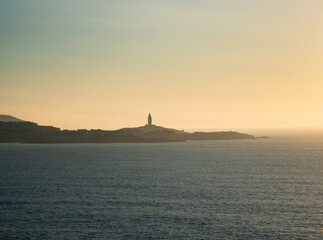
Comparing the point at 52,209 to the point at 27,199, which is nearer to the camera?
the point at 52,209

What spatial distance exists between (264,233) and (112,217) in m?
22.6

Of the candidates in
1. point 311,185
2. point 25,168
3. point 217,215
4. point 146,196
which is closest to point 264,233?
point 217,215

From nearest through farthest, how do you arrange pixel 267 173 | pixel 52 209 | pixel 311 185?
pixel 52 209 < pixel 311 185 < pixel 267 173

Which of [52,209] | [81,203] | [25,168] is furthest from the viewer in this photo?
[25,168]

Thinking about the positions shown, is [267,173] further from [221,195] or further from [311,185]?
[221,195]

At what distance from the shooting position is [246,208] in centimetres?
6391

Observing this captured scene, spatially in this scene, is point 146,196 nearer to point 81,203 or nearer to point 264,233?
point 81,203

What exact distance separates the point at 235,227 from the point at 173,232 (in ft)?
29.6

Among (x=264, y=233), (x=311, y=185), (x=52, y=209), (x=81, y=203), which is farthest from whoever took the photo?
(x=311, y=185)

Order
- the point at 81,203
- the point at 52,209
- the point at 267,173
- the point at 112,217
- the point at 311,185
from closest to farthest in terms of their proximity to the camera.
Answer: the point at 112,217
the point at 52,209
the point at 81,203
the point at 311,185
the point at 267,173

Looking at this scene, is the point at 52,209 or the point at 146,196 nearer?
the point at 52,209

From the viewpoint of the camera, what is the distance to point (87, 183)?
9106cm

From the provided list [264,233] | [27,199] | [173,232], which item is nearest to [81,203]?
[27,199]

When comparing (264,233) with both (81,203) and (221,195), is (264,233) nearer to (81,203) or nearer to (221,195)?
(221,195)
